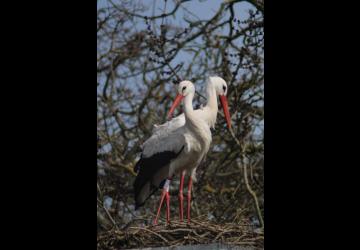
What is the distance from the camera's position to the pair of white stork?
439cm

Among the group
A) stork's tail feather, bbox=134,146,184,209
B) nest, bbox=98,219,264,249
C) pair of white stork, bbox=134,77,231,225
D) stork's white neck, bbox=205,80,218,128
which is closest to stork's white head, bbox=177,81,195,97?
pair of white stork, bbox=134,77,231,225

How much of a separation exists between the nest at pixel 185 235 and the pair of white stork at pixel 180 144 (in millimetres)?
98

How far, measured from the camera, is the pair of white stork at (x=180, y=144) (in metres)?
4.39

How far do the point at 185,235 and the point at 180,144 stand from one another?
1.91ft

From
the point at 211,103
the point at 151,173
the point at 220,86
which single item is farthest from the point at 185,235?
the point at 220,86

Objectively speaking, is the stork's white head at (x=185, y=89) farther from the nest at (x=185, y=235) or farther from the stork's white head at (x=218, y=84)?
the nest at (x=185, y=235)

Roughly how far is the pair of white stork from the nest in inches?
3.9

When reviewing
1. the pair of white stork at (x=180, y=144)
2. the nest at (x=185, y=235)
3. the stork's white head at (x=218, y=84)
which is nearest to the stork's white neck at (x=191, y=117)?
the pair of white stork at (x=180, y=144)

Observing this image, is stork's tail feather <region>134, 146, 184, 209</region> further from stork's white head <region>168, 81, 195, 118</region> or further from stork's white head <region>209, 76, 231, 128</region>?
stork's white head <region>209, 76, 231, 128</region>

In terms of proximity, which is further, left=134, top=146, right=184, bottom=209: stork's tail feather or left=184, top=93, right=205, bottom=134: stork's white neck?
left=134, top=146, right=184, bottom=209: stork's tail feather
